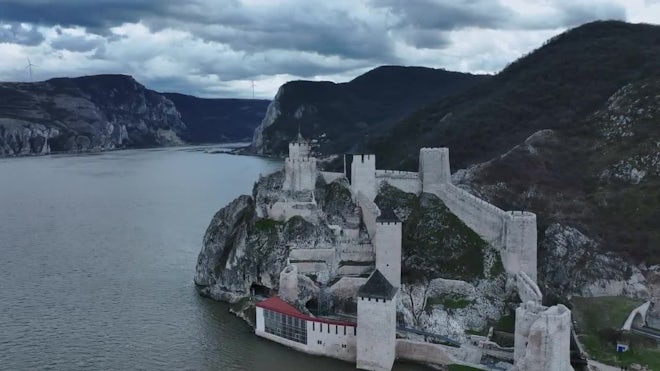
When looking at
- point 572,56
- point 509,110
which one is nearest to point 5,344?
point 509,110

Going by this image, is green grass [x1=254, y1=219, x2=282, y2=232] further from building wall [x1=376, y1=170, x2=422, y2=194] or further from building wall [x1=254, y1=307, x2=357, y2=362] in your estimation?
building wall [x1=254, y1=307, x2=357, y2=362]

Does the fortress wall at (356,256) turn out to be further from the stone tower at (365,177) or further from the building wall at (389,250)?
A: the stone tower at (365,177)

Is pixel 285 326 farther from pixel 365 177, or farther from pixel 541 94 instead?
pixel 541 94

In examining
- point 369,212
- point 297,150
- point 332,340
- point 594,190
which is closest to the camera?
point 332,340

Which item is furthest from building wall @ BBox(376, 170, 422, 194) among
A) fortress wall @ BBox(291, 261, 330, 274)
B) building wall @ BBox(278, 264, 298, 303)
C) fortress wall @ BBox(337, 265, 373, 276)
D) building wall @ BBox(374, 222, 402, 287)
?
building wall @ BBox(278, 264, 298, 303)

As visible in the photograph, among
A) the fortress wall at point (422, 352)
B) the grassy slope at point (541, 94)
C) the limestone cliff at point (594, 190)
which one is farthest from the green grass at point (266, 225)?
the grassy slope at point (541, 94)

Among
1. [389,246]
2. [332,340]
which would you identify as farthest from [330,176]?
[332,340]
